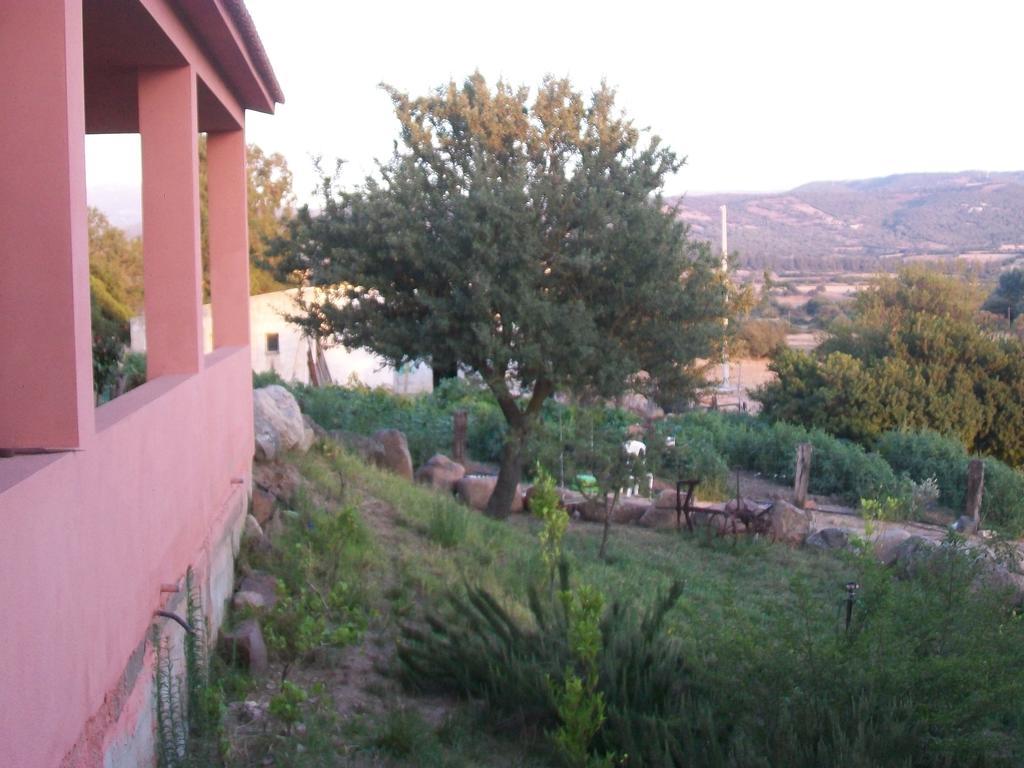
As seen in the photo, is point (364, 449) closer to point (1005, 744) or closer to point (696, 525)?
point (696, 525)

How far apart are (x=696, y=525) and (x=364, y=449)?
4257mm

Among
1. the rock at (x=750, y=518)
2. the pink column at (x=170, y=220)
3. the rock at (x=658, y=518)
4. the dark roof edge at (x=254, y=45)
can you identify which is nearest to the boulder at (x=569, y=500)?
the rock at (x=658, y=518)

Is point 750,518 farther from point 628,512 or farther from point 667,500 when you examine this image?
point 628,512

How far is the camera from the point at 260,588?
24.0 ft

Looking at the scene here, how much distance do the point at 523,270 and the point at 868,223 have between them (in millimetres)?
82900

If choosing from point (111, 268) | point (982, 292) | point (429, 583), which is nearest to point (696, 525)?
point (429, 583)

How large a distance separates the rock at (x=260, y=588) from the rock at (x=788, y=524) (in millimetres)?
8141

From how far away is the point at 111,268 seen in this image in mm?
38594

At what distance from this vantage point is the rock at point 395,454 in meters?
14.7

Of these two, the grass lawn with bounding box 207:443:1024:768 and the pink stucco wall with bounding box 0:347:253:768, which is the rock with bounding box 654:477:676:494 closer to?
the grass lawn with bounding box 207:443:1024:768

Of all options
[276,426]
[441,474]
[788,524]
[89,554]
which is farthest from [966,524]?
[89,554]

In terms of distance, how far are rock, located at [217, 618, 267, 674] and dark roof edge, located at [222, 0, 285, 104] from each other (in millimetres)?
3351

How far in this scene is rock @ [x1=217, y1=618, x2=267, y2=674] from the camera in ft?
20.5

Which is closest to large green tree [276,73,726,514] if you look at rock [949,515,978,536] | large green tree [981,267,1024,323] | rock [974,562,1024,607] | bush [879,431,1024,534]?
rock [974,562,1024,607]
